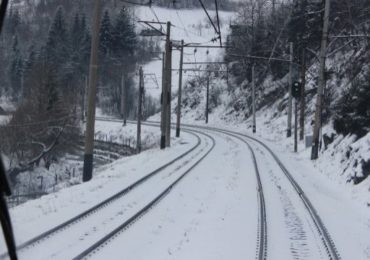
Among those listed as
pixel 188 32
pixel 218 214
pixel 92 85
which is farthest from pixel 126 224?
pixel 188 32

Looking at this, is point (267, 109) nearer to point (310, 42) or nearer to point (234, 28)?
point (310, 42)

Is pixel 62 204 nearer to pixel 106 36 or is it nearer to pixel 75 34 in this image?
pixel 106 36

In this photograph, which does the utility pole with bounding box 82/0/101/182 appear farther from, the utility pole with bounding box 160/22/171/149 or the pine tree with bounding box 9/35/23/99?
the pine tree with bounding box 9/35/23/99

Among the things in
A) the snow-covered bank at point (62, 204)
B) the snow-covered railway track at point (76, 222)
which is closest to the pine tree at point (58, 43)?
the snow-covered bank at point (62, 204)

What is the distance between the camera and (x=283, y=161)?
26.0 m

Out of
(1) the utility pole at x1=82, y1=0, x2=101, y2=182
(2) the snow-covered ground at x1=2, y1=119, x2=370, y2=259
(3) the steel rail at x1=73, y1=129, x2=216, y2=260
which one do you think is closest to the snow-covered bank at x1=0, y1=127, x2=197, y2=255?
(2) the snow-covered ground at x1=2, y1=119, x2=370, y2=259

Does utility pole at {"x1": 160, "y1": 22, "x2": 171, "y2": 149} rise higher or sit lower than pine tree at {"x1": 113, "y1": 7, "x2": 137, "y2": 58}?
lower

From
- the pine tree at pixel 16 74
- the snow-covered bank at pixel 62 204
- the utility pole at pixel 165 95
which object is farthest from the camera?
the pine tree at pixel 16 74

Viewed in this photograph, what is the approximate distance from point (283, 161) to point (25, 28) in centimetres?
12489

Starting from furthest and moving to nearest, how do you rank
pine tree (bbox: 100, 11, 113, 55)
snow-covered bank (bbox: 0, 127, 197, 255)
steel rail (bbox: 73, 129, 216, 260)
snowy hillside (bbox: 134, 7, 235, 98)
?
snowy hillside (bbox: 134, 7, 235, 98), pine tree (bbox: 100, 11, 113, 55), snow-covered bank (bbox: 0, 127, 197, 255), steel rail (bbox: 73, 129, 216, 260)

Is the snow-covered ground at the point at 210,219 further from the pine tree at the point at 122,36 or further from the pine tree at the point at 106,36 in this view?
the pine tree at the point at 122,36

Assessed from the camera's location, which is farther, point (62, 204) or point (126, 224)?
point (62, 204)

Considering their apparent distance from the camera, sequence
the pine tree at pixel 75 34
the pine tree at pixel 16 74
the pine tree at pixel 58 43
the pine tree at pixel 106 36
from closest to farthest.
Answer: the pine tree at pixel 106 36 < the pine tree at pixel 58 43 < the pine tree at pixel 75 34 < the pine tree at pixel 16 74

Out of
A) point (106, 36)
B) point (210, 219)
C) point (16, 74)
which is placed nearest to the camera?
point (210, 219)
